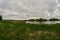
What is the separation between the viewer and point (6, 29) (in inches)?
1191

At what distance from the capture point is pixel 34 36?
1071 inches

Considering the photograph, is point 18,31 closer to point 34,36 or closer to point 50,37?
point 34,36

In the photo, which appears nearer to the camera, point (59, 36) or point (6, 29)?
point (59, 36)

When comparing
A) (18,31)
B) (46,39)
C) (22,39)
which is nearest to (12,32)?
(18,31)

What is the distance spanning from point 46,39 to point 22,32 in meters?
3.88

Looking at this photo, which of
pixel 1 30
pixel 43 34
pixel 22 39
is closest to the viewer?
pixel 22 39

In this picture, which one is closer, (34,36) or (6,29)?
(34,36)

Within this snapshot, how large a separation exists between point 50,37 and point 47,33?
4.97 feet

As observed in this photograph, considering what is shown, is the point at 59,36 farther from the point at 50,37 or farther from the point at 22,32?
the point at 22,32

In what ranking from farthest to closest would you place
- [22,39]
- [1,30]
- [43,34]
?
[1,30], [43,34], [22,39]

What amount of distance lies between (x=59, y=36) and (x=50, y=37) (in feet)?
4.28

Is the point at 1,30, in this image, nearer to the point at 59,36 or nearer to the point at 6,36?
the point at 6,36

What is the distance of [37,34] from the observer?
91.9 ft

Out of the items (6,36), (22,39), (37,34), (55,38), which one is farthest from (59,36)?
(6,36)
